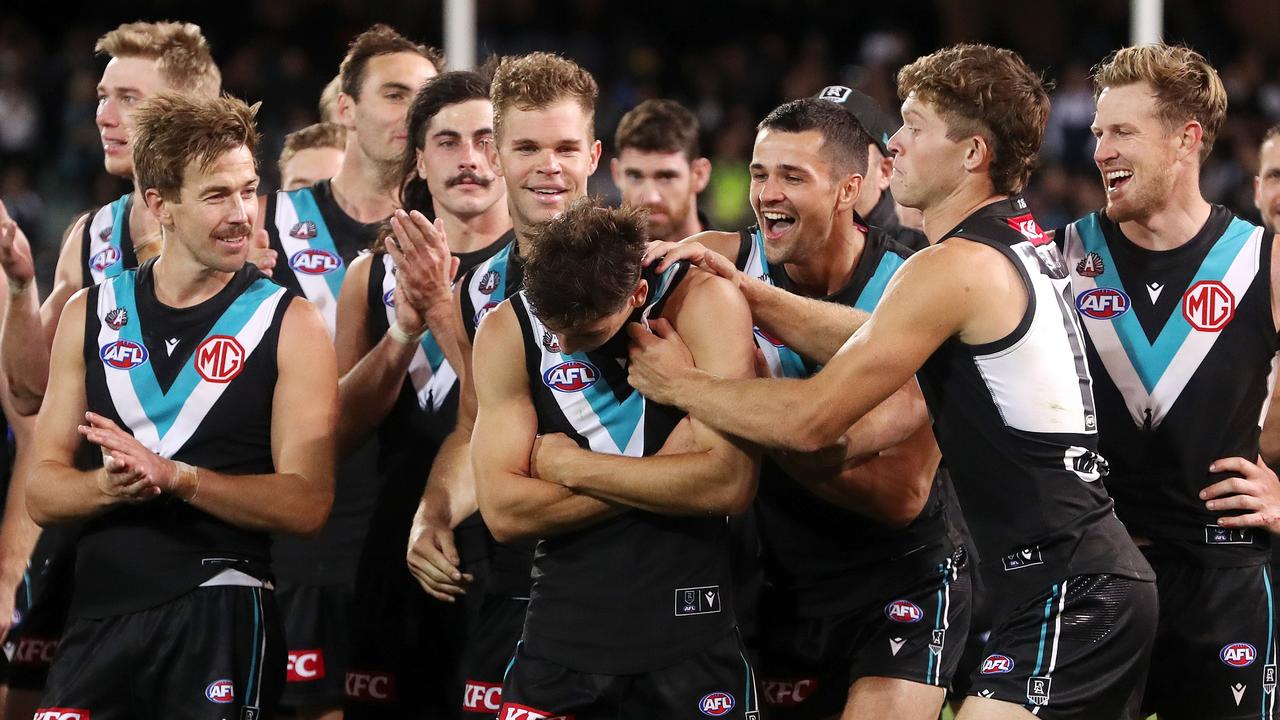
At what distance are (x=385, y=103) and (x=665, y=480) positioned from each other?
11.1 feet

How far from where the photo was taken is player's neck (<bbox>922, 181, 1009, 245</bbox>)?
4.73 meters

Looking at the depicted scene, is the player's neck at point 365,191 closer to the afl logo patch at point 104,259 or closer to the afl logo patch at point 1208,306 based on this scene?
the afl logo patch at point 104,259

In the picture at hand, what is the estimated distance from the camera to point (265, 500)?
4738 millimetres

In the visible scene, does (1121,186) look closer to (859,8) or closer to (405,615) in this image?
(405,615)

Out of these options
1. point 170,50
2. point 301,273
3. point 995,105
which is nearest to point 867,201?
point 995,105

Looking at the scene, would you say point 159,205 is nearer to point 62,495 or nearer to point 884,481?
point 62,495

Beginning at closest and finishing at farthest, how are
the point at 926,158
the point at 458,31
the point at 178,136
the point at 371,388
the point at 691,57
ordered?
the point at 926,158
the point at 178,136
the point at 371,388
the point at 458,31
the point at 691,57

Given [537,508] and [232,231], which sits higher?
[232,231]

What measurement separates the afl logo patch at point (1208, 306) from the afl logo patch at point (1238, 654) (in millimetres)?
1085

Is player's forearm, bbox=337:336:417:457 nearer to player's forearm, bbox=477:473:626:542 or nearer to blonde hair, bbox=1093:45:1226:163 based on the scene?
player's forearm, bbox=477:473:626:542

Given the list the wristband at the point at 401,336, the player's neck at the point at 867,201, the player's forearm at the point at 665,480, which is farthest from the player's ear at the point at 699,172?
the player's forearm at the point at 665,480

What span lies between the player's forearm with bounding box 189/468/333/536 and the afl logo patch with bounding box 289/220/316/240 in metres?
2.16

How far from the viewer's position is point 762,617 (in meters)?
5.57

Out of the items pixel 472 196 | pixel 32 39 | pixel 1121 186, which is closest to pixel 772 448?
pixel 1121 186
